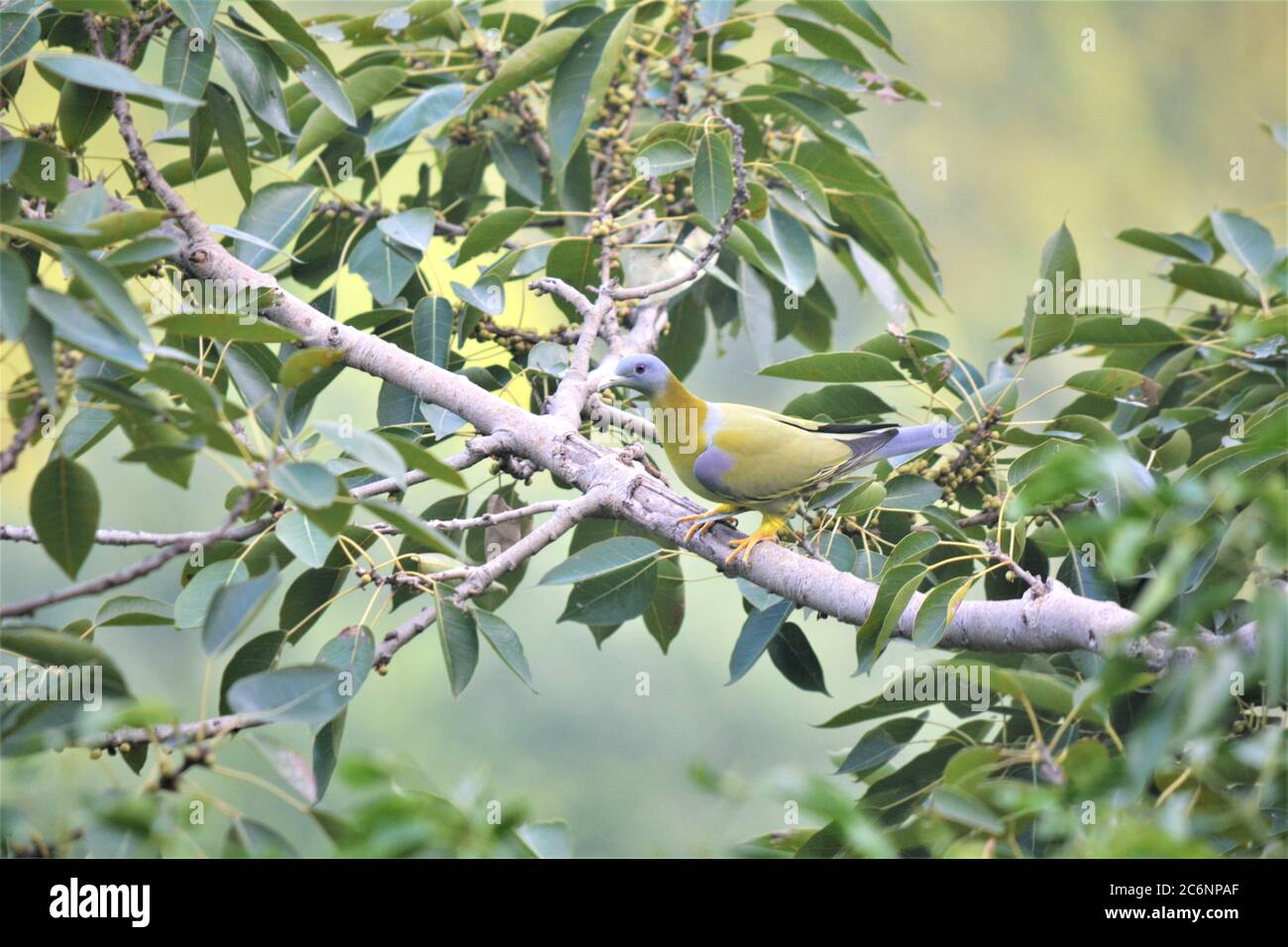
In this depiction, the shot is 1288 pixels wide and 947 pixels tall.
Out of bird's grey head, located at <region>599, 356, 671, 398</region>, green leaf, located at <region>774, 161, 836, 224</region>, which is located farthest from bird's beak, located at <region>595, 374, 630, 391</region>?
green leaf, located at <region>774, 161, 836, 224</region>

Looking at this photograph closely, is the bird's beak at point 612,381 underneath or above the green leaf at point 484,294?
underneath

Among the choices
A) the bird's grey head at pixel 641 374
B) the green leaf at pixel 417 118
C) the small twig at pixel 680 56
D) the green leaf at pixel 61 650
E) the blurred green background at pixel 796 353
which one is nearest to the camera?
the green leaf at pixel 61 650

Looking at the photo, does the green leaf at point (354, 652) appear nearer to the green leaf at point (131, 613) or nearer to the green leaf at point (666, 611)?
the green leaf at point (131, 613)

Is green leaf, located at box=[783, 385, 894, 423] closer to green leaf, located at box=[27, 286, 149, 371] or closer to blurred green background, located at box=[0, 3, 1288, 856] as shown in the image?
green leaf, located at box=[27, 286, 149, 371]

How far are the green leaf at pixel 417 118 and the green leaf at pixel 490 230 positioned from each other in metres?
0.35

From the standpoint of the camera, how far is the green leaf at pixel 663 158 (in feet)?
6.79

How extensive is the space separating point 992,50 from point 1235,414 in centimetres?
693

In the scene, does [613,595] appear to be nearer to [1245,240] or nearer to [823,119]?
[823,119]

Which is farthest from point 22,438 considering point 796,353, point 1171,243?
point 796,353

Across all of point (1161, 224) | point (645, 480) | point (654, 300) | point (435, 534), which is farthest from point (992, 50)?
point (435, 534)

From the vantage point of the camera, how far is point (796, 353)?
5223 millimetres

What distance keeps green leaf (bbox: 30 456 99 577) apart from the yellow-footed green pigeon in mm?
1004

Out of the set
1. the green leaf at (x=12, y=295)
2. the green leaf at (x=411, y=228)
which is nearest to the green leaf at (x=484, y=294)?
the green leaf at (x=411, y=228)

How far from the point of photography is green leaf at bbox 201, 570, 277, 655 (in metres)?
1.12
